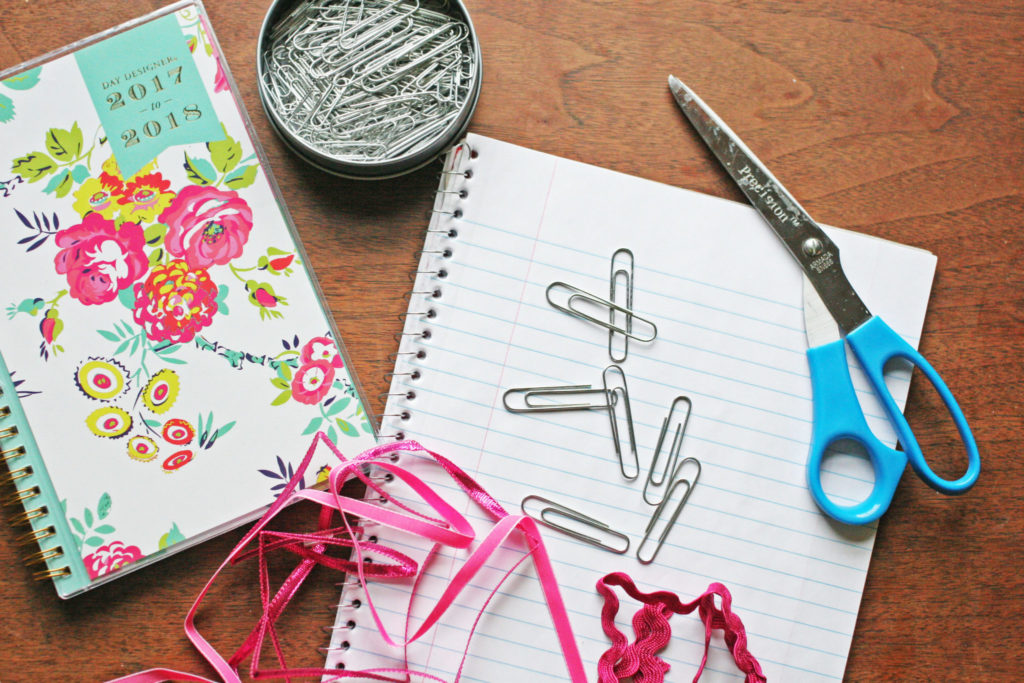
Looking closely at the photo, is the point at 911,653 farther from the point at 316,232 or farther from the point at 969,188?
the point at 316,232

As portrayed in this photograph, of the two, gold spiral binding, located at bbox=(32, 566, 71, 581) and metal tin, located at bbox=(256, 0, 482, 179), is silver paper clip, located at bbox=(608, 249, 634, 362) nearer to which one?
metal tin, located at bbox=(256, 0, 482, 179)

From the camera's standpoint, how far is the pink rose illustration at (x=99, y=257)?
1.06 meters

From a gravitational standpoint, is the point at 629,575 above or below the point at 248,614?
above

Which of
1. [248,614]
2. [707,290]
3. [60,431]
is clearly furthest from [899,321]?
[60,431]

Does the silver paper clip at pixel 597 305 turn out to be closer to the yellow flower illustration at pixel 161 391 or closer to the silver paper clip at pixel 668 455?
the silver paper clip at pixel 668 455

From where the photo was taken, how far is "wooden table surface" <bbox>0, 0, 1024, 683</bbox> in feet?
3.55

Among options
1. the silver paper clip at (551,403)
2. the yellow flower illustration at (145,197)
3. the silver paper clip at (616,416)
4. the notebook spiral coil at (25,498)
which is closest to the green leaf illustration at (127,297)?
the yellow flower illustration at (145,197)

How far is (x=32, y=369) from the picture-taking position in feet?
3.44

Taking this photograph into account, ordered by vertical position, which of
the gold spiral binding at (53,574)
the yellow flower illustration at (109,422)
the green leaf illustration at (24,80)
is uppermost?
the green leaf illustration at (24,80)

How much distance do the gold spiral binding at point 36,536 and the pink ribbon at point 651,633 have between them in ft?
2.65

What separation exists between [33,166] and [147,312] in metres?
0.28

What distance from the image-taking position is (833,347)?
3.48 feet

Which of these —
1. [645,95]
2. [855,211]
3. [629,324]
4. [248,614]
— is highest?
[645,95]

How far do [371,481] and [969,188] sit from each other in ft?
3.38
